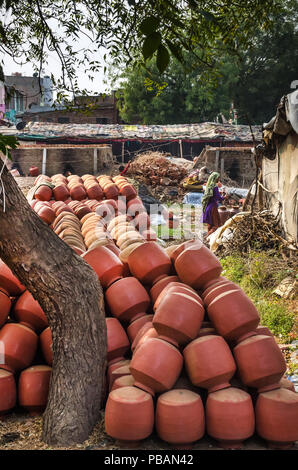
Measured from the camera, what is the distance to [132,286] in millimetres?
3506

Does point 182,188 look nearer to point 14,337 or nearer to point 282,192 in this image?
point 282,192

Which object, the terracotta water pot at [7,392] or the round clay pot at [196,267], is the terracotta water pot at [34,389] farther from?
the round clay pot at [196,267]

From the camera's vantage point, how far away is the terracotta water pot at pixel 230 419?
2.77 m

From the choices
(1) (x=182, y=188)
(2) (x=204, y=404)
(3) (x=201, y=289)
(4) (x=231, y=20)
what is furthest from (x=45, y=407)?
(1) (x=182, y=188)

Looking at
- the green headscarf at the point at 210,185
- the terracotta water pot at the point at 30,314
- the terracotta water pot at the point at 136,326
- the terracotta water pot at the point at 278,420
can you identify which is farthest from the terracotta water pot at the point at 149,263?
the green headscarf at the point at 210,185

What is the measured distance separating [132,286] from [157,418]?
1.04m

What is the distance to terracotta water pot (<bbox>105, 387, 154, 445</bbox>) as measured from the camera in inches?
107

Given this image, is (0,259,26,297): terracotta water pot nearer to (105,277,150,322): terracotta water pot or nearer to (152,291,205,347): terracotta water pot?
(105,277,150,322): terracotta water pot

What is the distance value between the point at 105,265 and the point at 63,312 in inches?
32.6

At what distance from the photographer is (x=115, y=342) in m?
3.37

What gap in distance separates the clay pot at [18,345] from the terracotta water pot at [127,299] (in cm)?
63

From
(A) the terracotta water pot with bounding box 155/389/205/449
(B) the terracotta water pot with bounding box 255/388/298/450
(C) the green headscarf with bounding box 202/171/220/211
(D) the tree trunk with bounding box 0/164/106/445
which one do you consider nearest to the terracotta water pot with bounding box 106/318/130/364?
(D) the tree trunk with bounding box 0/164/106/445

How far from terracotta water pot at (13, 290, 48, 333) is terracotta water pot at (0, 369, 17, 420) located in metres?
0.42

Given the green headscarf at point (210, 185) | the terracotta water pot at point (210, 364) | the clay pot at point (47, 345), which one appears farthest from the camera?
the green headscarf at point (210, 185)
